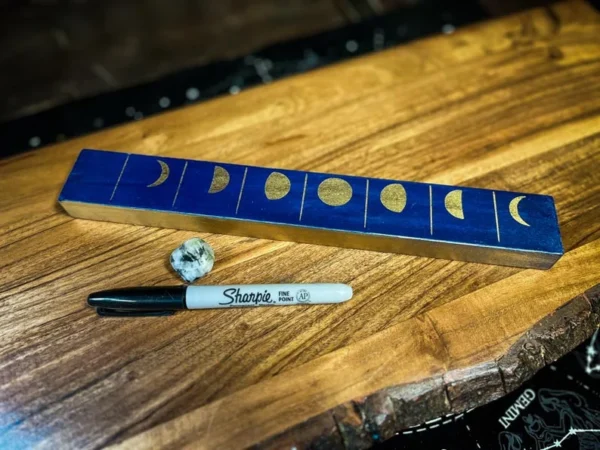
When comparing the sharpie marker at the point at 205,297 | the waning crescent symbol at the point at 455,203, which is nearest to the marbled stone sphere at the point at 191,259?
the sharpie marker at the point at 205,297

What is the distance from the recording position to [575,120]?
100cm

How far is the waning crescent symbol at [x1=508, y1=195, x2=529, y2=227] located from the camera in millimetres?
830

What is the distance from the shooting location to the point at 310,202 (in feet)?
2.80

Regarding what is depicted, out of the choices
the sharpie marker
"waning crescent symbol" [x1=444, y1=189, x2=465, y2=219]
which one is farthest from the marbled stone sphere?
"waning crescent symbol" [x1=444, y1=189, x2=465, y2=219]

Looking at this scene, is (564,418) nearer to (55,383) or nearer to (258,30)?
(55,383)

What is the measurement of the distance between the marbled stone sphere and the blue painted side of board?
6 cm

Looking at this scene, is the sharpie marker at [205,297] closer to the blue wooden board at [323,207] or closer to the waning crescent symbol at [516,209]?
the blue wooden board at [323,207]

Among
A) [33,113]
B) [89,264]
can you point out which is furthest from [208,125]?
[33,113]

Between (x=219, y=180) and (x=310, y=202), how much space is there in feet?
0.47

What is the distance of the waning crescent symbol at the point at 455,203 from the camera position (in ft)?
2.75

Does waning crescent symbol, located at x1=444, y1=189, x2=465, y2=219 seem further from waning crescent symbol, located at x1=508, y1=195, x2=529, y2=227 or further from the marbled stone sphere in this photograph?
the marbled stone sphere

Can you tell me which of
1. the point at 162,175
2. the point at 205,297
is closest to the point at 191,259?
the point at 205,297

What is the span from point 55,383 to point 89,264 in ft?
0.58

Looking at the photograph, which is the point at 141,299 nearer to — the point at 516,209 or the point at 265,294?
the point at 265,294
